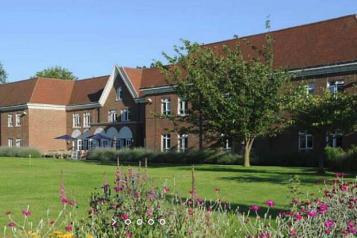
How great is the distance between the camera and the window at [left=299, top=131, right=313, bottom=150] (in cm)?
4000

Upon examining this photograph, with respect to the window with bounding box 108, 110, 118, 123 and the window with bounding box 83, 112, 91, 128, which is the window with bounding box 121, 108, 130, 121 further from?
the window with bounding box 83, 112, 91, 128

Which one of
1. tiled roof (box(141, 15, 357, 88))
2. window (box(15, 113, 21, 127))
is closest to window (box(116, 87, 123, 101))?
window (box(15, 113, 21, 127))

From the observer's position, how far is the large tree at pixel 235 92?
32.8m

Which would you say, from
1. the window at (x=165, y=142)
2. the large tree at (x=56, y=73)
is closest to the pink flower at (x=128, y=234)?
the window at (x=165, y=142)

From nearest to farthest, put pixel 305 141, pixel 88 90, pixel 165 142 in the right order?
pixel 305 141
pixel 165 142
pixel 88 90

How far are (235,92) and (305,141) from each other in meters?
9.59

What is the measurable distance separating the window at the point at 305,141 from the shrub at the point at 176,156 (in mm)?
4343

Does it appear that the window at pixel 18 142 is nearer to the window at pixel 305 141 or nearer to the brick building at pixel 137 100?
the brick building at pixel 137 100

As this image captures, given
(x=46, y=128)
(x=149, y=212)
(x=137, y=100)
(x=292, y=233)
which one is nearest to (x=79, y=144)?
(x=46, y=128)

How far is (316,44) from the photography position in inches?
1656

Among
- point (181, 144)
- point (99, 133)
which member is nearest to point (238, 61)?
point (181, 144)

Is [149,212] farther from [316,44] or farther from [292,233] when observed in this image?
[316,44]

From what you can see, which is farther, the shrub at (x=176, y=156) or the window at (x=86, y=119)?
the window at (x=86, y=119)

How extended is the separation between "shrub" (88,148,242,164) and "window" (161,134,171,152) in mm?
4833
